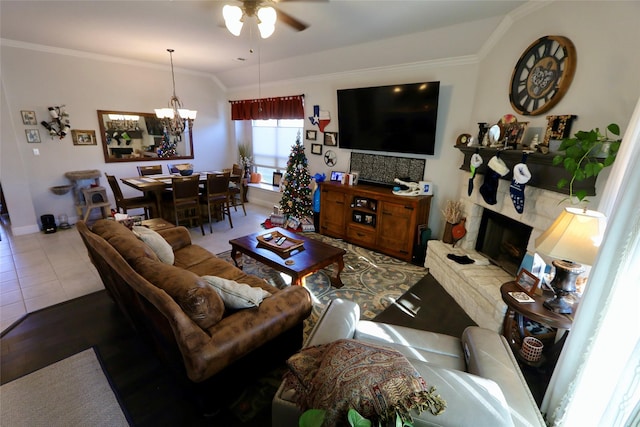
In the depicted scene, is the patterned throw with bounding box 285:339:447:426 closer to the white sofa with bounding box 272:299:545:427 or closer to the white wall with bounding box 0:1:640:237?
the white sofa with bounding box 272:299:545:427

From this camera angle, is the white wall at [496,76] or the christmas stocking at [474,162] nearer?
the white wall at [496,76]

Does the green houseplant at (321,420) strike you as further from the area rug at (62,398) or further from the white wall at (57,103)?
the white wall at (57,103)

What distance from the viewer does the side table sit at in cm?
170

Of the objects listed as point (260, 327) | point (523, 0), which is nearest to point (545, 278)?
point (260, 327)

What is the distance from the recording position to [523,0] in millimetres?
2371

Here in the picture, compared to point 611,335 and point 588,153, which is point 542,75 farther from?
point 611,335

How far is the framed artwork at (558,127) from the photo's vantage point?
6.63 ft

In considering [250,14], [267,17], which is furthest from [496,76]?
[250,14]

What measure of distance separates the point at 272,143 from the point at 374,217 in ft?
10.7

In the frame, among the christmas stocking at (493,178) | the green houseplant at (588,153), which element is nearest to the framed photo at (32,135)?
the christmas stocking at (493,178)

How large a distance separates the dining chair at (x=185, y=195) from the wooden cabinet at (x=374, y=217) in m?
2.04

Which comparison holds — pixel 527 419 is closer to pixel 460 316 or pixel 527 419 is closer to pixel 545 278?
pixel 545 278

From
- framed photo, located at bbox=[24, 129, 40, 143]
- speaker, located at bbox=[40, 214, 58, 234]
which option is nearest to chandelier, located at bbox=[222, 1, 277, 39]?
framed photo, located at bbox=[24, 129, 40, 143]

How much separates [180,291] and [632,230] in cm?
204
